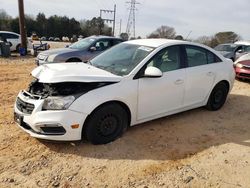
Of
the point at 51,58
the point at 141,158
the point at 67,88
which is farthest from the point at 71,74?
the point at 51,58

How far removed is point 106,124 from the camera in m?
4.38

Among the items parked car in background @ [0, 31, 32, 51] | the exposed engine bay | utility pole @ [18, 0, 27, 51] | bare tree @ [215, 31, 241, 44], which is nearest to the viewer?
Answer: the exposed engine bay

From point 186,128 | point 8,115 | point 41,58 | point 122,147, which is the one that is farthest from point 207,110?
point 41,58

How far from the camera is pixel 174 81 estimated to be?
201 inches

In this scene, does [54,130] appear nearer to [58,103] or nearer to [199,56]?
[58,103]

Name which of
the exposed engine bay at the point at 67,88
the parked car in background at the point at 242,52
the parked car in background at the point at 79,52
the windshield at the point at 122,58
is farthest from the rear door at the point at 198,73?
the parked car in background at the point at 242,52

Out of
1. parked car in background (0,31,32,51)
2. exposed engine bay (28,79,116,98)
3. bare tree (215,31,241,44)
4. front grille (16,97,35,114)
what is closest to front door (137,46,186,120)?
exposed engine bay (28,79,116,98)

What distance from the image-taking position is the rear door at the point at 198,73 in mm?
5469

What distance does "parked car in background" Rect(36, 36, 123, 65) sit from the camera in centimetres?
1000

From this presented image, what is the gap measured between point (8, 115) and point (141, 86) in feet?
8.90

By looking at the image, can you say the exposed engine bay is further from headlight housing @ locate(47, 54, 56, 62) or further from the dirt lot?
headlight housing @ locate(47, 54, 56, 62)

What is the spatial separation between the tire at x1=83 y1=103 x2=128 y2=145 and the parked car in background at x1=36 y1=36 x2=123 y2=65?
595cm

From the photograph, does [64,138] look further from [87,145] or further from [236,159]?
[236,159]

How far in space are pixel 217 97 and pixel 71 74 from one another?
3477mm
